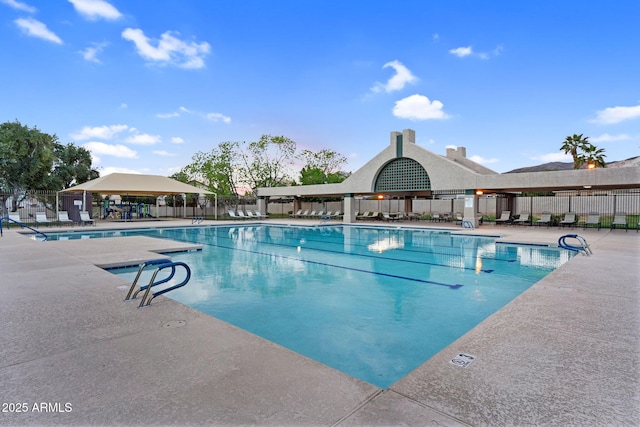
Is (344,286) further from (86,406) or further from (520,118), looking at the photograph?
(520,118)

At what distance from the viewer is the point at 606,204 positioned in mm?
25250

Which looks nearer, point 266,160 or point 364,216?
point 364,216

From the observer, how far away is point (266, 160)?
3731 cm

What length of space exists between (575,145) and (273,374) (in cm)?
4191

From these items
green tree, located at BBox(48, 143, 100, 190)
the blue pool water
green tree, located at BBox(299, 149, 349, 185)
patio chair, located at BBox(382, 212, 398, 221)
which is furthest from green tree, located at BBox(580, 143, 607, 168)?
green tree, located at BBox(48, 143, 100, 190)

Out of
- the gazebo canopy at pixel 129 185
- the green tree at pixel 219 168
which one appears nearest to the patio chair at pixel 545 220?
the gazebo canopy at pixel 129 185

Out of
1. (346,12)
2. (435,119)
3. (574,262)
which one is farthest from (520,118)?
(574,262)

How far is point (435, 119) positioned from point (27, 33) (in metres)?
24.9

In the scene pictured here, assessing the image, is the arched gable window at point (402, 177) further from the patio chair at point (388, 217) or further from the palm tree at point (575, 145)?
the palm tree at point (575, 145)

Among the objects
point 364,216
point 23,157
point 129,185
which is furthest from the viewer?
point 364,216

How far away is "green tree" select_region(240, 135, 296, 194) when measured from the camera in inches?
1441

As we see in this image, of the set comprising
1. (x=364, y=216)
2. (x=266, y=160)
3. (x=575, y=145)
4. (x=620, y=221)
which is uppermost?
(x=575, y=145)

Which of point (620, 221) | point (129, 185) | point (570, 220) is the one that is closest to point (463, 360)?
point (570, 220)

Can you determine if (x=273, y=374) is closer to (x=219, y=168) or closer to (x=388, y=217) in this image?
(x=388, y=217)
